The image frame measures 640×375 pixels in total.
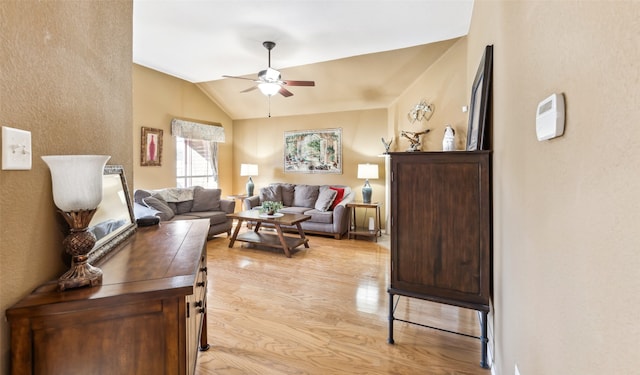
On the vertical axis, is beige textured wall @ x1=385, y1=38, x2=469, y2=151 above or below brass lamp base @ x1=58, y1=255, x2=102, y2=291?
above

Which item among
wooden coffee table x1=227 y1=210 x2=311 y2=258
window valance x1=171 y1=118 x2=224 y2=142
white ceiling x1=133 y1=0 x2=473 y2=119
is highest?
white ceiling x1=133 y1=0 x2=473 y2=119

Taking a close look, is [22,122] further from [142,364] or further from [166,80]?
[166,80]

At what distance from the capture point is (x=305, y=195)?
5.61 m

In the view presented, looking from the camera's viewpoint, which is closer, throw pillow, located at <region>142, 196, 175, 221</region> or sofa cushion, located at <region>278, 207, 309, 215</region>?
throw pillow, located at <region>142, 196, 175, 221</region>

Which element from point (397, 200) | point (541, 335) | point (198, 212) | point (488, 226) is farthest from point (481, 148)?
point (198, 212)

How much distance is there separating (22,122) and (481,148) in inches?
84.7

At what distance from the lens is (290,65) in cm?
434

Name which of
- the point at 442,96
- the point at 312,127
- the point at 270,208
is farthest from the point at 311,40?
the point at 312,127

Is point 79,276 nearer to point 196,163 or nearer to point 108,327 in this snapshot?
point 108,327

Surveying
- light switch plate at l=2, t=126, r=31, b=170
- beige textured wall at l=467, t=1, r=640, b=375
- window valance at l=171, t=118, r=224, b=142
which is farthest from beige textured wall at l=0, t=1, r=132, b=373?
window valance at l=171, t=118, r=224, b=142

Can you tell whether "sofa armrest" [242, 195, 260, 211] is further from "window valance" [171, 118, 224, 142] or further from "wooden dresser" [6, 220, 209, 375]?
"wooden dresser" [6, 220, 209, 375]

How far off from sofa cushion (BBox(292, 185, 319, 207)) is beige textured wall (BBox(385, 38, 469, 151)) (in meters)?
1.95

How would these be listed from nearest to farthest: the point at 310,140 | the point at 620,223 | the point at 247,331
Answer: the point at 620,223
the point at 247,331
the point at 310,140

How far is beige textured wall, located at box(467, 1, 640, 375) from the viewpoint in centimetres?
48
